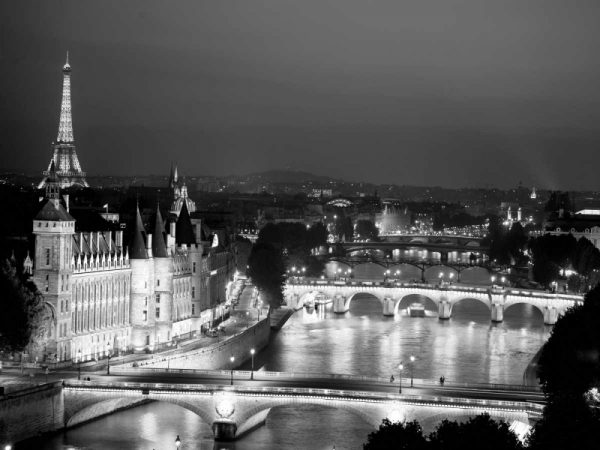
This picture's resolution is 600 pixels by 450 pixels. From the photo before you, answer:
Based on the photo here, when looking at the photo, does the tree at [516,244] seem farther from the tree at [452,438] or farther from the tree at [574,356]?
the tree at [452,438]

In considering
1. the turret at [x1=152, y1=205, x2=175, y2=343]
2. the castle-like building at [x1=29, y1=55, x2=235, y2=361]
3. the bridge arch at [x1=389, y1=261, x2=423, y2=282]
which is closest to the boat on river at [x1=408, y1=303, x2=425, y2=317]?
the castle-like building at [x1=29, y1=55, x2=235, y2=361]

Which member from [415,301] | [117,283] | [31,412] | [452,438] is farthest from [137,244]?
[415,301]

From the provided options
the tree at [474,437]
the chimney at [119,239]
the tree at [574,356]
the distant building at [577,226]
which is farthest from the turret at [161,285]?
the distant building at [577,226]

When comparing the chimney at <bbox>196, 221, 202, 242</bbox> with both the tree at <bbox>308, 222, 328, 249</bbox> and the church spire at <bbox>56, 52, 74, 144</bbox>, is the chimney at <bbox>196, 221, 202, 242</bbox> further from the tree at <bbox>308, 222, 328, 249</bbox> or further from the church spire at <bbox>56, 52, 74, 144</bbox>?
the tree at <bbox>308, 222, 328, 249</bbox>

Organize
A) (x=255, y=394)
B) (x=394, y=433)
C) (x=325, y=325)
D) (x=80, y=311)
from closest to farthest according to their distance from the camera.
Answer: (x=394, y=433) → (x=255, y=394) → (x=80, y=311) → (x=325, y=325)

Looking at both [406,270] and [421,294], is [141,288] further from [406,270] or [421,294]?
[406,270]

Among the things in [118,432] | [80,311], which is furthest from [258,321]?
[118,432]

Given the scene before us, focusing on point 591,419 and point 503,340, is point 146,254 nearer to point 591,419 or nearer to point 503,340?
point 503,340
